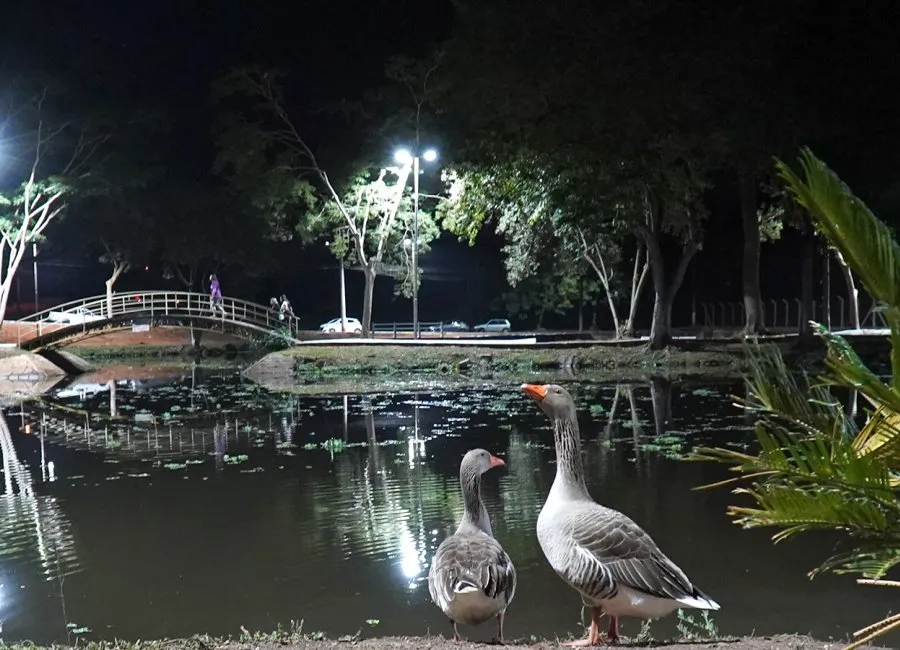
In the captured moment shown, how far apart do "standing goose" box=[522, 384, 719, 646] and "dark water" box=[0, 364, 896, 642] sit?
58.5 inches

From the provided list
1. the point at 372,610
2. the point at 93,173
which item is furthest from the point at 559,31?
the point at 93,173

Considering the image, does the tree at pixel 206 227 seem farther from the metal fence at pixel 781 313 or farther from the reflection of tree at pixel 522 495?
the reflection of tree at pixel 522 495

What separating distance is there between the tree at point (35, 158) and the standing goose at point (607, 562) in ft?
108

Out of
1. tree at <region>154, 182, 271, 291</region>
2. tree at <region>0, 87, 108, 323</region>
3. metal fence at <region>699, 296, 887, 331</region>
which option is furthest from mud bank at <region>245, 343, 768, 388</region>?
metal fence at <region>699, 296, 887, 331</region>

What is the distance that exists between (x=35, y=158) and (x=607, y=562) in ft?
115

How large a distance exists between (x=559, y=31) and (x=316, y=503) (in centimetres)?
1410

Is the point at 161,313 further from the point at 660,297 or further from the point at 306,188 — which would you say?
the point at 660,297

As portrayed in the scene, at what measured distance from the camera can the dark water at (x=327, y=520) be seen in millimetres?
6965

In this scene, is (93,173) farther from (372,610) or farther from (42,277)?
(372,610)

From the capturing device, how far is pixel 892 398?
120 inches

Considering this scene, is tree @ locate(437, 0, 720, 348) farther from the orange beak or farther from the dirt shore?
the dirt shore

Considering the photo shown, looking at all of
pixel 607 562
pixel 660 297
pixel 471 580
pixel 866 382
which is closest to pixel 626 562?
pixel 607 562

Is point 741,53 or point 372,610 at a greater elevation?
point 741,53

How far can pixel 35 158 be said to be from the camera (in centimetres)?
3484
